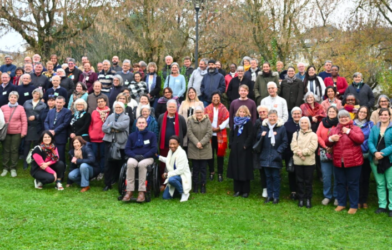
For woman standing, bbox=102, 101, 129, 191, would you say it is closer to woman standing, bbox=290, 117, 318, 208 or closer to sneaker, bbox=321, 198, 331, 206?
woman standing, bbox=290, 117, 318, 208

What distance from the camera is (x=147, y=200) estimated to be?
7684mm

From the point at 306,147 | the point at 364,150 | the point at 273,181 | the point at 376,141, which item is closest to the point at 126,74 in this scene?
the point at 273,181

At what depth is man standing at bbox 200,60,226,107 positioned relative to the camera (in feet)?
32.5

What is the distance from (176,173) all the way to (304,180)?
238 centimetres

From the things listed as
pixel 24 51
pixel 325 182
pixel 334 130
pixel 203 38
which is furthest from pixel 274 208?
pixel 24 51

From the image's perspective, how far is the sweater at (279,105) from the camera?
8.66m

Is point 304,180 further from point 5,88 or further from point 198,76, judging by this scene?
point 5,88

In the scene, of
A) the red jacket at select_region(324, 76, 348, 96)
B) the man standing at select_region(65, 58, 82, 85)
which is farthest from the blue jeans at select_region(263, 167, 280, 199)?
the man standing at select_region(65, 58, 82, 85)

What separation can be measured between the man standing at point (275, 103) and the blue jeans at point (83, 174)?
3.95 m

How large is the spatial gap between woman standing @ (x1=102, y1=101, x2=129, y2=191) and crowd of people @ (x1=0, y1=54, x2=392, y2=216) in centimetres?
2

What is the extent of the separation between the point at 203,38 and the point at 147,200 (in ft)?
37.0

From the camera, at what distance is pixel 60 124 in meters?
9.12

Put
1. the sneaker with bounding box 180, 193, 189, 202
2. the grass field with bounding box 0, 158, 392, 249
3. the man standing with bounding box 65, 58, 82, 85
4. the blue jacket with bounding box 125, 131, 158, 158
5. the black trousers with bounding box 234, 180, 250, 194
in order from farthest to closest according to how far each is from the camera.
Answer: the man standing with bounding box 65, 58, 82, 85 → the black trousers with bounding box 234, 180, 250, 194 → the blue jacket with bounding box 125, 131, 158, 158 → the sneaker with bounding box 180, 193, 189, 202 → the grass field with bounding box 0, 158, 392, 249

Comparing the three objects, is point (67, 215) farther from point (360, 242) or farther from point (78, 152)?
point (360, 242)
